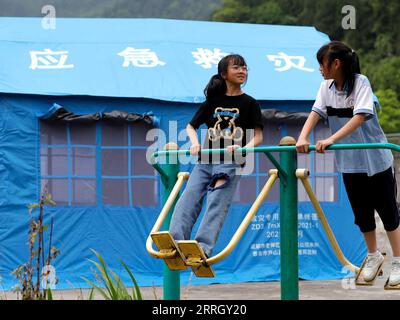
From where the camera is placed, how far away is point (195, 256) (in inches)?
218

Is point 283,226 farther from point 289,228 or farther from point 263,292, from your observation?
point 263,292

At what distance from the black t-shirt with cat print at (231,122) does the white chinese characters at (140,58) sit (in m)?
5.28

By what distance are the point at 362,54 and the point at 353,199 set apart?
21080mm

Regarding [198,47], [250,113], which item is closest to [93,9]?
[198,47]

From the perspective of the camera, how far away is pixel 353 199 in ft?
18.6

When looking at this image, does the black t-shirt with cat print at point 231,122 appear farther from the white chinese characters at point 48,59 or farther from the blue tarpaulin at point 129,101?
the white chinese characters at point 48,59

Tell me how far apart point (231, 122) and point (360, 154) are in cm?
83

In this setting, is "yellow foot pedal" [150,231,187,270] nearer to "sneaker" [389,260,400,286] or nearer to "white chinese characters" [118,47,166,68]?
"sneaker" [389,260,400,286]

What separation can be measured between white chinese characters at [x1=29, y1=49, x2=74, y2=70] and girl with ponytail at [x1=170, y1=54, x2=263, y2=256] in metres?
5.10

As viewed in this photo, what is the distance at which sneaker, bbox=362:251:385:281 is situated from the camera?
5625mm

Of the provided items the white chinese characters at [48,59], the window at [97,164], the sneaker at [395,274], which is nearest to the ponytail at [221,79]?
the sneaker at [395,274]

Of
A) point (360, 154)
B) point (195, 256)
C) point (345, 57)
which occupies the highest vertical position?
point (345, 57)

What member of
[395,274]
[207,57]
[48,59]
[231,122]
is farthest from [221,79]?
[207,57]

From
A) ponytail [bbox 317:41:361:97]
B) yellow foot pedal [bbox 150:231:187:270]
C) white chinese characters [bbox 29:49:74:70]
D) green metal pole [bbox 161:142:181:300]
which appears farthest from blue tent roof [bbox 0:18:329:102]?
ponytail [bbox 317:41:361:97]
